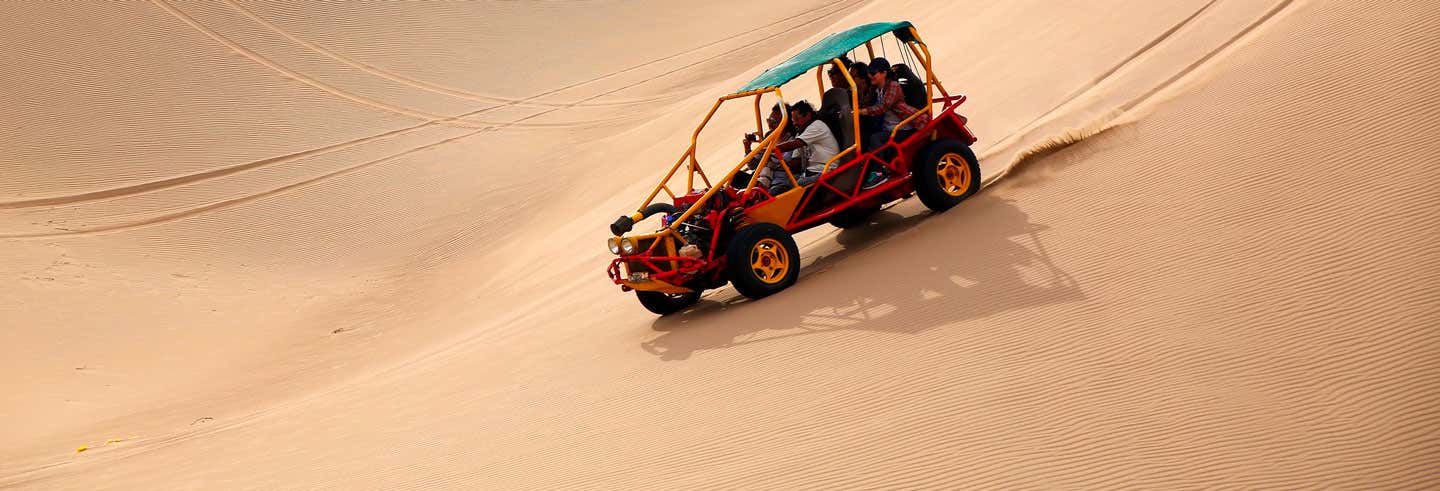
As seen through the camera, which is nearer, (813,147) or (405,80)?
A: (813,147)

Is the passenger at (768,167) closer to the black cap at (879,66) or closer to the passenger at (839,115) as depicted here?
the passenger at (839,115)

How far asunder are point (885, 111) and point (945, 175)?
701 mm

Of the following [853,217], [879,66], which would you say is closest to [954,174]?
[853,217]

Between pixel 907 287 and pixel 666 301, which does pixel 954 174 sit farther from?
pixel 666 301

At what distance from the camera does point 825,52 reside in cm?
920

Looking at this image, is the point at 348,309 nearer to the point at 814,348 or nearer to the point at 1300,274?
the point at 814,348

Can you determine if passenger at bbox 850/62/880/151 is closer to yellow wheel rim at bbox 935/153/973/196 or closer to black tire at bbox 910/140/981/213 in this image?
black tire at bbox 910/140/981/213

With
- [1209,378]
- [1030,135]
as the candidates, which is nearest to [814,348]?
[1209,378]

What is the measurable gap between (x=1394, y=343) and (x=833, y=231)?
5.16 m

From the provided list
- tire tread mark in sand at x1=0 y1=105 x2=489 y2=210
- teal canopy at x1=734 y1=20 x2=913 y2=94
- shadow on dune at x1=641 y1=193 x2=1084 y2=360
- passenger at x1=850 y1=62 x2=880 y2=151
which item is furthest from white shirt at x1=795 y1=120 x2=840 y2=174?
tire tread mark in sand at x1=0 y1=105 x2=489 y2=210

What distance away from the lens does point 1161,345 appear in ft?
21.2

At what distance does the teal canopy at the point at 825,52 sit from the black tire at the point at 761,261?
1179mm

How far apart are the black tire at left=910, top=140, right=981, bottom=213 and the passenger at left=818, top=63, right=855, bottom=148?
0.59 metres

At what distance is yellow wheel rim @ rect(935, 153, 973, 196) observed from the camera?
372 inches
